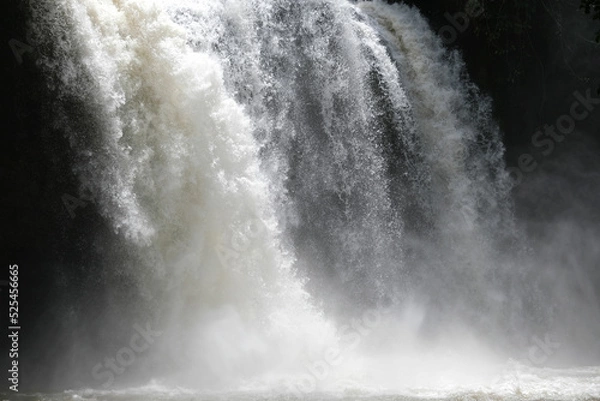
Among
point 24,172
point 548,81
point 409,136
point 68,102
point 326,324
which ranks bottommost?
point 326,324

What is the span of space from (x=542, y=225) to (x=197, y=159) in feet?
17.1

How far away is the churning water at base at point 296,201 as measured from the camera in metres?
7.53

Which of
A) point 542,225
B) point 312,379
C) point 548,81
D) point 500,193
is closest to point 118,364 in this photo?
point 312,379

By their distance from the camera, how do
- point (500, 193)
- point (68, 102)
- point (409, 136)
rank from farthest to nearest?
point (500, 193)
point (409, 136)
point (68, 102)

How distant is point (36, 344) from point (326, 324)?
313cm

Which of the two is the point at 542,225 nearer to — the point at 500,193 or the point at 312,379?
the point at 500,193

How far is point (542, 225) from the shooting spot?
1055 cm

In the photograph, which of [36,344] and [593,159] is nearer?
[36,344]

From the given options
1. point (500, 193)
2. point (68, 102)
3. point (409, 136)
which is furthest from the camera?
point (500, 193)

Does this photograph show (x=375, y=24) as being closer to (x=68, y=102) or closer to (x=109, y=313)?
(x=68, y=102)

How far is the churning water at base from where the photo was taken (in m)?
7.53

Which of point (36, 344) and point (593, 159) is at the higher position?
point (593, 159)

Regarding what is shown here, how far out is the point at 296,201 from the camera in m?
8.84

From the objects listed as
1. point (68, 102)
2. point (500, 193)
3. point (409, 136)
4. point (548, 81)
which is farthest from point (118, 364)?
point (548, 81)
